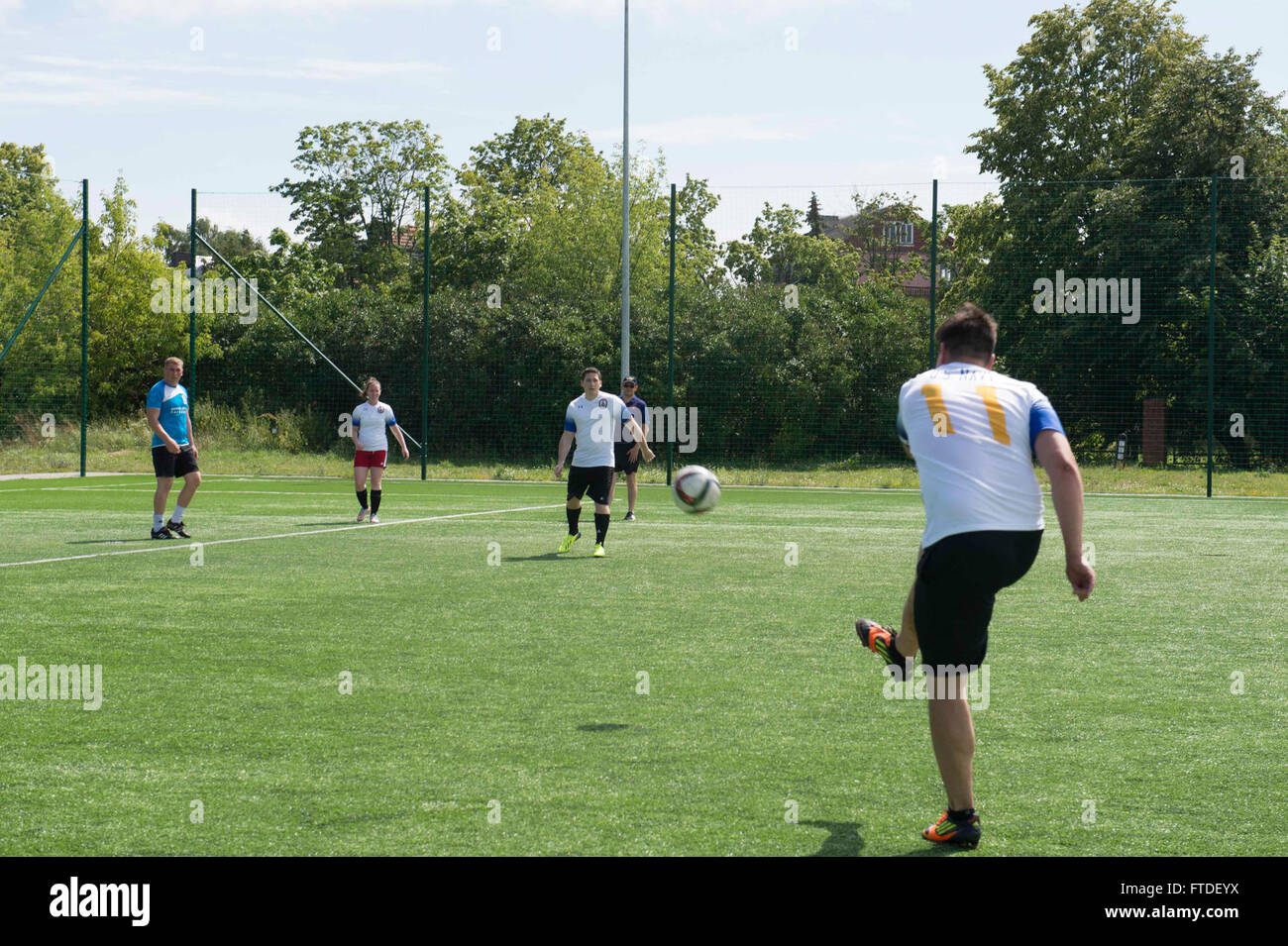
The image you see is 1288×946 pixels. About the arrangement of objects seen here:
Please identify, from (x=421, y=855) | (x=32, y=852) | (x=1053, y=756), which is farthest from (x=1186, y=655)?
(x=32, y=852)

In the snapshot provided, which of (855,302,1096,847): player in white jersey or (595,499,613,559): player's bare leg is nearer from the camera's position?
(855,302,1096,847): player in white jersey

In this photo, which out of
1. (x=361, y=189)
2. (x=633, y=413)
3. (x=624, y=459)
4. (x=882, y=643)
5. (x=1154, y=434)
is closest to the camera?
(x=882, y=643)

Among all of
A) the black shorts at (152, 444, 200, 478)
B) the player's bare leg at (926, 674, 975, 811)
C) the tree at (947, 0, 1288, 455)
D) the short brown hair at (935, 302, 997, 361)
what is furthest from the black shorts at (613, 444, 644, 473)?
the player's bare leg at (926, 674, 975, 811)

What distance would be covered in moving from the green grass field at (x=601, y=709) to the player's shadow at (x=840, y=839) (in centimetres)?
1

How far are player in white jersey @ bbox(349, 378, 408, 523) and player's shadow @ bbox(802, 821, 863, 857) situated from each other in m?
13.9

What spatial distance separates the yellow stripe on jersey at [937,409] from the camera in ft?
16.1

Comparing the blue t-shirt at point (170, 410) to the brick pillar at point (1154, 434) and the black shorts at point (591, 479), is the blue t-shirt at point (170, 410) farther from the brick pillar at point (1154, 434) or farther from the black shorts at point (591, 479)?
the brick pillar at point (1154, 434)

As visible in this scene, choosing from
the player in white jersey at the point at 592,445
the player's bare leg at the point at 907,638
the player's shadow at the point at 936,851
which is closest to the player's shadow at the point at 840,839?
the player's shadow at the point at 936,851

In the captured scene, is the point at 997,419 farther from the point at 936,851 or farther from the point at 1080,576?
the point at 936,851

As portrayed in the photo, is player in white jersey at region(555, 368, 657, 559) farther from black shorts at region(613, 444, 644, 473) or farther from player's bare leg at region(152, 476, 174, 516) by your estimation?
player's bare leg at region(152, 476, 174, 516)

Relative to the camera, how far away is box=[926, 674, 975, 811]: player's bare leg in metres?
4.79

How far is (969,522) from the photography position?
15.7ft

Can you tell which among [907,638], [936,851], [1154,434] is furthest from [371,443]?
[1154,434]

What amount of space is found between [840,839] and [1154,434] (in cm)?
2456
